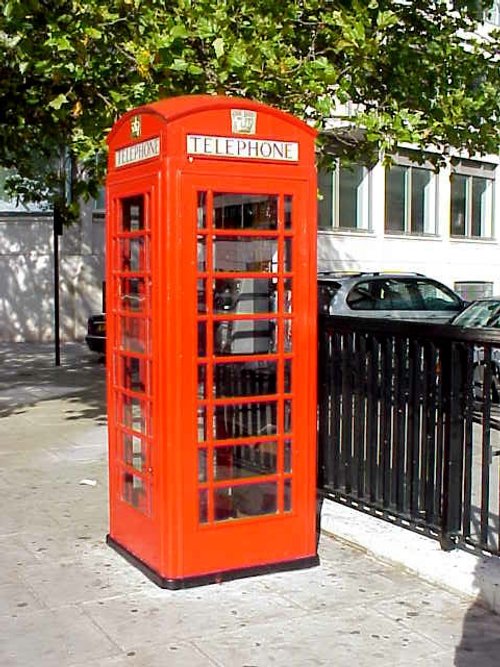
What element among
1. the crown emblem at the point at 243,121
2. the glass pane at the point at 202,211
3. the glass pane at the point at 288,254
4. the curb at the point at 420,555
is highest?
the crown emblem at the point at 243,121

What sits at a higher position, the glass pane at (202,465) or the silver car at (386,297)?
the silver car at (386,297)

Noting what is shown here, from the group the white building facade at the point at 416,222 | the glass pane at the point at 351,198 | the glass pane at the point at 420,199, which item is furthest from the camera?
the glass pane at the point at 420,199

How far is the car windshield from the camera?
12023mm

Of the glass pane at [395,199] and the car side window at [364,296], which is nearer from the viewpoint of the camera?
the car side window at [364,296]

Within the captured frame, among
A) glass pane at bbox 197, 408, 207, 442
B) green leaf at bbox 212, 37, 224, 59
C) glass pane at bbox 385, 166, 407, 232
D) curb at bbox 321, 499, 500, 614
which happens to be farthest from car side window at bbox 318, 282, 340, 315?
glass pane at bbox 385, 166, 407, 232

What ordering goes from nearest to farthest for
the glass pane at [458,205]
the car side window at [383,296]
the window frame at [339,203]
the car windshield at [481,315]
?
1. the car windshield at [481,315]
2. the car side window at [383,296]
3. the window frame at [339,203]
4. the glass pane at [458,205]

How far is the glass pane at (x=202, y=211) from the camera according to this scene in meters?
4.77

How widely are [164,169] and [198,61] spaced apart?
3.65 m

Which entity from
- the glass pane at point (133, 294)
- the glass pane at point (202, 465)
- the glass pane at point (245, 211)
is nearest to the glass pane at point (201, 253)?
the glass pane at point (245, 211)

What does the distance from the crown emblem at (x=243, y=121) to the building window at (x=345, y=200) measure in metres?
19.6

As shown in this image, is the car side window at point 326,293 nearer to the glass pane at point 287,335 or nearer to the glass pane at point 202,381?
the glass pane at point 287,335

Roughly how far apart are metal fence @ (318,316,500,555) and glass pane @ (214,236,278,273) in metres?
0.91

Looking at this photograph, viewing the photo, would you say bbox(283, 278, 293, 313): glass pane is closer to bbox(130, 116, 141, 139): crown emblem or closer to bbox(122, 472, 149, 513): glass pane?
bbox(130, 116, 141, 139): crown emblem

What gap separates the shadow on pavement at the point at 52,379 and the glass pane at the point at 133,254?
5701 millimetres
